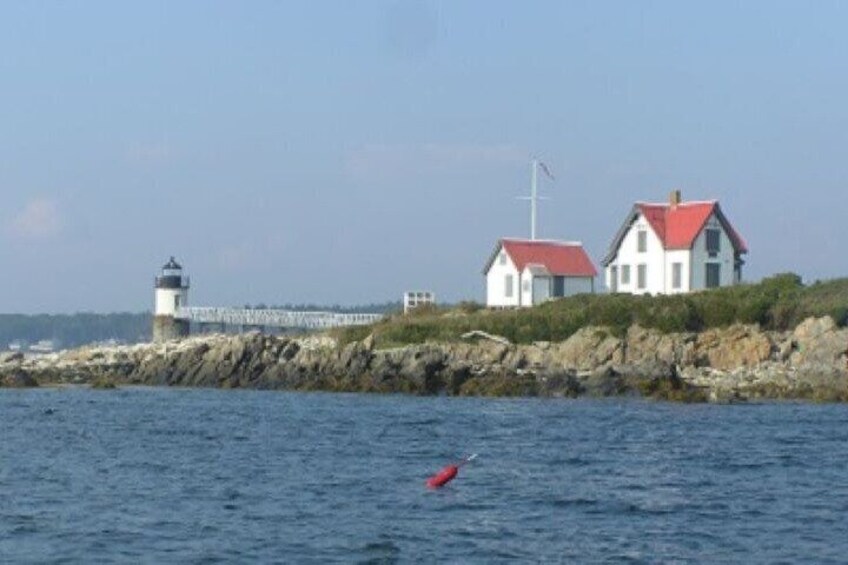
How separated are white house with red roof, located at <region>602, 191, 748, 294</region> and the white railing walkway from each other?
13.6 m

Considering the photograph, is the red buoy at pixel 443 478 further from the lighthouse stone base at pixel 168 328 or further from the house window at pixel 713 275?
the lighthouse stone base at pixel 168 328

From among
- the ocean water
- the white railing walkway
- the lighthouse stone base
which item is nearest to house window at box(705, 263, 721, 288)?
the white railing walkway

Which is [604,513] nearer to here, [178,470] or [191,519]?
[191,519]

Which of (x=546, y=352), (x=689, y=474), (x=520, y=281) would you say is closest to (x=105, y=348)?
(x=520, y=281)

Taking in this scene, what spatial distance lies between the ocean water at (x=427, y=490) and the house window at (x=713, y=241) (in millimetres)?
20449

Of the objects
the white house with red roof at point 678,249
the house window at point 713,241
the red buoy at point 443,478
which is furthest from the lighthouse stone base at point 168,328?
the red buoy at point 443,478

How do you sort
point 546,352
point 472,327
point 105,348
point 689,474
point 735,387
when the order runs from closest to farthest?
point 689,474
point 735,387
point 546,352
point 472,327
point 105,348

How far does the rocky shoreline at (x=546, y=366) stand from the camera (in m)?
52.4

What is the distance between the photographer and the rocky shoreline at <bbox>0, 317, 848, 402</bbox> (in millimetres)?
52406

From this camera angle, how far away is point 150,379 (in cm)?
6588

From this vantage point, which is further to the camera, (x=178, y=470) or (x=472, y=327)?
(x=472, y=327)

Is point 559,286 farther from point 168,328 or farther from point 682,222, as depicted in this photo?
point 168,328

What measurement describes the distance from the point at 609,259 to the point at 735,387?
1954cm

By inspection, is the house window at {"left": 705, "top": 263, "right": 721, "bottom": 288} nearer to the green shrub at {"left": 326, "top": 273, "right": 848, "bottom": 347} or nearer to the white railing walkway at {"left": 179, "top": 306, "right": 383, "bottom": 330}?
the green shrub at {"left": 326, "top": 273, "right": 848, "bottom": 347}
